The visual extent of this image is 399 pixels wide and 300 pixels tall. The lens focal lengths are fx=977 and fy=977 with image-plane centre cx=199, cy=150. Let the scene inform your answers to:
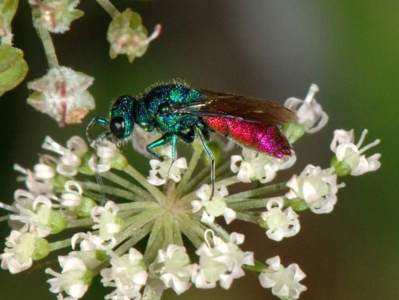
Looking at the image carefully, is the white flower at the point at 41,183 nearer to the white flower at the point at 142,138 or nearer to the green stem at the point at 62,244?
the green stem at the point at 62,244

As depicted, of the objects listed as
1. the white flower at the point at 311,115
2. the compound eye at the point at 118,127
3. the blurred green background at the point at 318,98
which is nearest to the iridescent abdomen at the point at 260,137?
the white flower at the point at 311,115

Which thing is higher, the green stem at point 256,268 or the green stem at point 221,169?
the green stem at point 221,169

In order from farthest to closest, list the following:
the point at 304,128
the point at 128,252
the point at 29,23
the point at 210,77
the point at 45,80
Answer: the point at 210,77
the point at 29,23
the point at 304,128
the point at 128,252
the point at 45,80

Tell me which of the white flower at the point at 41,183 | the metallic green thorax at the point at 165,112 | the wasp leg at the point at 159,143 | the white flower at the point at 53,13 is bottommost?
the white flower at the point at 41,183

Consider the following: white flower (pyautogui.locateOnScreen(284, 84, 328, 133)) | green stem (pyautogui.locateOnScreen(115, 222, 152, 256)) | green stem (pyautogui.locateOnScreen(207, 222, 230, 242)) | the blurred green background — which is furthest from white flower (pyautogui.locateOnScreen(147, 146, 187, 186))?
the blurred green background

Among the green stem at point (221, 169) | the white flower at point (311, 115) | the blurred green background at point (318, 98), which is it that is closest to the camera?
the green stem at point (221, 169)

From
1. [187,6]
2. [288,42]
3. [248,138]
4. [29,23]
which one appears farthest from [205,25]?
[248,138]

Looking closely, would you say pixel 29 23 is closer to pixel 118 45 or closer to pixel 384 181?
pixel 118 45
